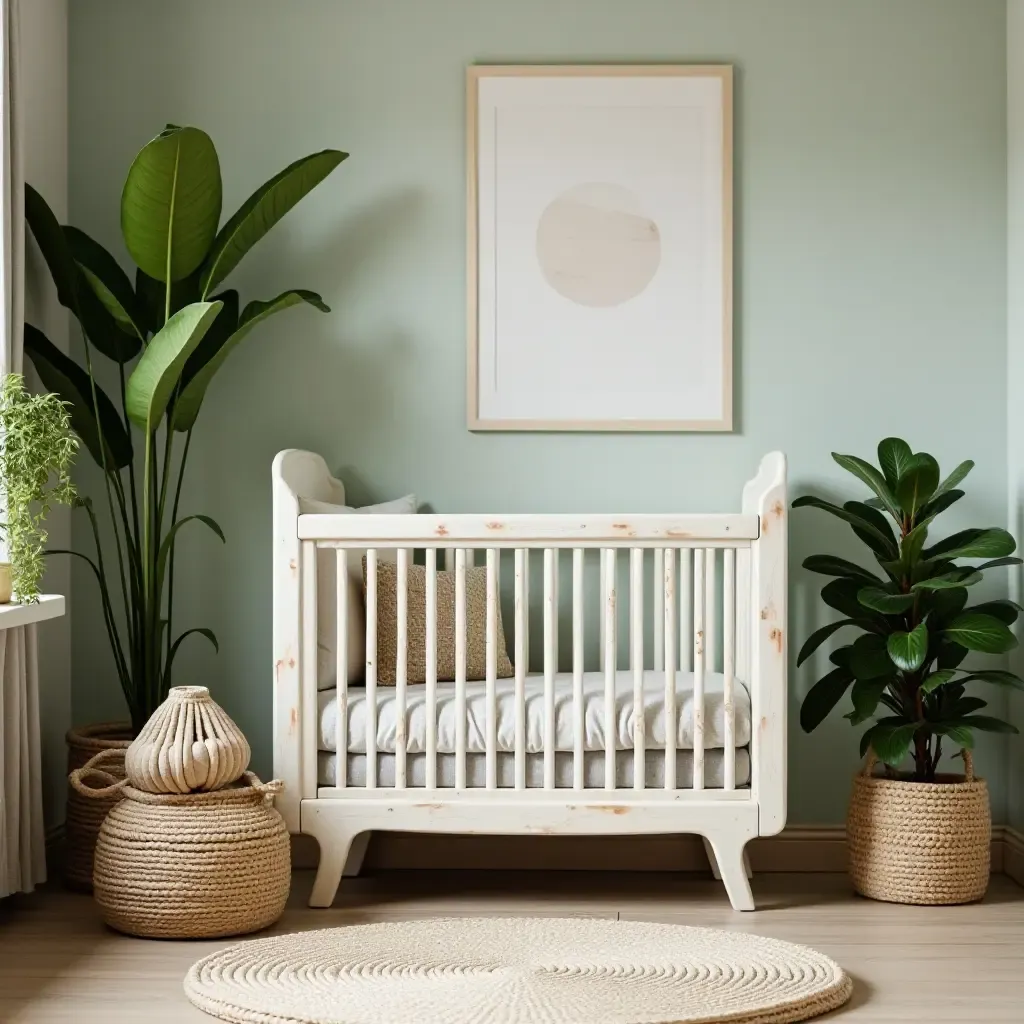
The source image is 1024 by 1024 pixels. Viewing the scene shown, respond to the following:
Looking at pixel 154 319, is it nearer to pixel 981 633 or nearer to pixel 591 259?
pixel 591 259

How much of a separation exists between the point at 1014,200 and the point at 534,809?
5.95 ft

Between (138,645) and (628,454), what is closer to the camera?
(138,645)

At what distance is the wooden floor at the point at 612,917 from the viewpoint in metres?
1.98

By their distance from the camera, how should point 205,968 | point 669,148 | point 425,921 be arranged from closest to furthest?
point 205,968, point 425,921, point 669,148

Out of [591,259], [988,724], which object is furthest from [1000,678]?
[591,259]

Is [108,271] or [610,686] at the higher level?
[108,271]

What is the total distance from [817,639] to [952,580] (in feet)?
1.14

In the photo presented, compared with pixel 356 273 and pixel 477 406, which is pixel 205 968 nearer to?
pixel 477 406

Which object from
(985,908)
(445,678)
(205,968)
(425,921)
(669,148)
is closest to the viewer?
(205,968)

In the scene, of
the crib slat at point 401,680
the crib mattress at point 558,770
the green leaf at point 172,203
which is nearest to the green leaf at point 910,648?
the crib mattress at point 558,770

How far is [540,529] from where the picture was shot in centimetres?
254

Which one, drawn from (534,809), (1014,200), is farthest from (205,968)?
(1014,200)

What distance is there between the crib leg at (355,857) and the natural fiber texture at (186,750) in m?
0.54

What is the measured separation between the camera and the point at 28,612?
2.27 meters
